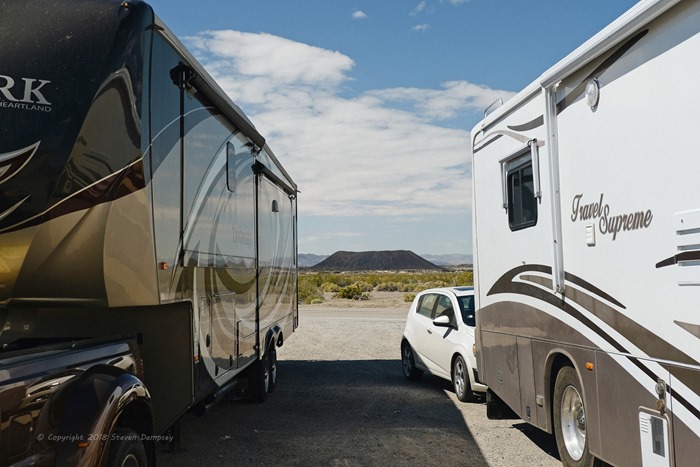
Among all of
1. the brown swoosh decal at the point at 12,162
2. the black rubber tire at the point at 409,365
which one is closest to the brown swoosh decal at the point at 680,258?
the brown swoosh decal at the point at 12,162

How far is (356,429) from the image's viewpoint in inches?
327

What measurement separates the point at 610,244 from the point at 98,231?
3536 millimetres

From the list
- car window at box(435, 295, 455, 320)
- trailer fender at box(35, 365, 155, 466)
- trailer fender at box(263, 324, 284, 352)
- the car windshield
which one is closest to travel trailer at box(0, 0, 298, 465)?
trailer fender at box(35, 365, 155, 466)

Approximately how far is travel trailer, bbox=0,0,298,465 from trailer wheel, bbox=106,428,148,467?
0.01m

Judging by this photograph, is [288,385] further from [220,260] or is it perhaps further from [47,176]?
[47,176]

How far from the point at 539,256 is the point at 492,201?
1.57 metres

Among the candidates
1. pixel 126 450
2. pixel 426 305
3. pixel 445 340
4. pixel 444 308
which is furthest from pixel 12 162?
pixel 426 305

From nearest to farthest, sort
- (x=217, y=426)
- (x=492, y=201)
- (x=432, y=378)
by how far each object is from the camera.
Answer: (x=492, y=201), (x=217, y=426), (x=432, y=378)

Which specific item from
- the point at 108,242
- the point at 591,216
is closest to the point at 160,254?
the point at 108,242

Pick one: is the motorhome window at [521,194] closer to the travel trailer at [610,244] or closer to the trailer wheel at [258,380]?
the travel trailer at [610,244]

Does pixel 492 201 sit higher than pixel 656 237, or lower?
higher

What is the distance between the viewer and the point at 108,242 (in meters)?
4.84

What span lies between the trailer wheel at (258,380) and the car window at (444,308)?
282 cm

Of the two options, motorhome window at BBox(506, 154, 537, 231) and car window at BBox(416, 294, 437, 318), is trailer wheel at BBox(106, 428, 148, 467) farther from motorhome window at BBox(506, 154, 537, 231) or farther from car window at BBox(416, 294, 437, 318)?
car window at BBox(416, 294, 437, 318)
